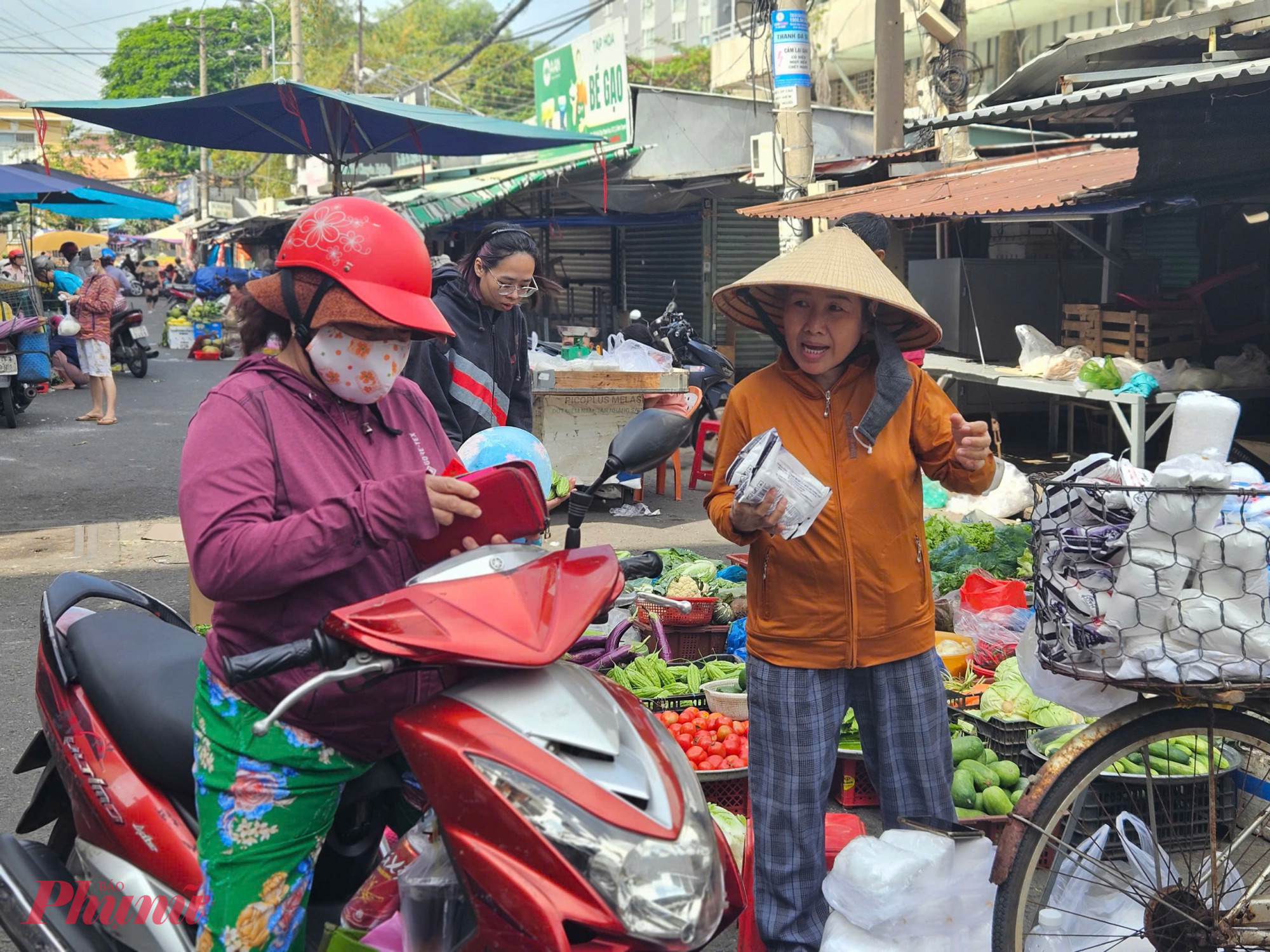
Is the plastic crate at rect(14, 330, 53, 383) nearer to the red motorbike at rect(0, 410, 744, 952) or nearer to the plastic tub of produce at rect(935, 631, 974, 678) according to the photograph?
the plastic tub of produce at rect(935, 631, 974, 678)

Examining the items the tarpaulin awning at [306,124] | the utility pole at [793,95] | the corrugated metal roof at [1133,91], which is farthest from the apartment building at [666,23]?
the corrugated metal roof at [1133,91]

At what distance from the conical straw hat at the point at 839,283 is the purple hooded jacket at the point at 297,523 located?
105 centimetres

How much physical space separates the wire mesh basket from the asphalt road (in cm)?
817

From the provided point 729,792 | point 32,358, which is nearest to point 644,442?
point 729,792

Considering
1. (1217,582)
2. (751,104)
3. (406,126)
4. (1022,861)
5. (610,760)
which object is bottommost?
(1022,861)

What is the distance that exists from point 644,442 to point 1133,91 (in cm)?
532

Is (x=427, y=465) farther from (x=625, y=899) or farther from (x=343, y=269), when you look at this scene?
(x=625, y=899)

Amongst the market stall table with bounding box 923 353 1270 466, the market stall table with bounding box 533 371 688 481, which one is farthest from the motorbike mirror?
the market stall table with bounding box 533 371 688 481

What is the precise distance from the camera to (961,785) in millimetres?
3867

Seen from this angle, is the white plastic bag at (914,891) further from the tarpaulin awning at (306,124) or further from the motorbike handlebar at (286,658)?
the tarpaulin awning at (306,124)

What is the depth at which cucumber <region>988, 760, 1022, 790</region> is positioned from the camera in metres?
4.03

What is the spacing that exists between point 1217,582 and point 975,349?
9393 millimetres

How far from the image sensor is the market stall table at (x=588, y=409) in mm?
9180

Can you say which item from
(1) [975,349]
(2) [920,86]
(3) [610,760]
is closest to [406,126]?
(1) [975,349]
